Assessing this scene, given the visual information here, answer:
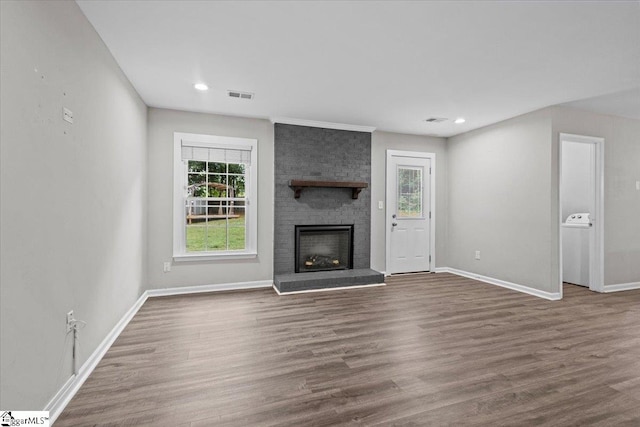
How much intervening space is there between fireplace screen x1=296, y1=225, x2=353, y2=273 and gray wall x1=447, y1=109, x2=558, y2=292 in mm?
2124

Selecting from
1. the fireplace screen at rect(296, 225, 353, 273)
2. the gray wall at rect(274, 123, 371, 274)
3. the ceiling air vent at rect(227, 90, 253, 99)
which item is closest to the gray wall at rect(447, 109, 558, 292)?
the gray wall at rect(274, 123, 371, 274)

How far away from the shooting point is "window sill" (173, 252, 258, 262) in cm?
423

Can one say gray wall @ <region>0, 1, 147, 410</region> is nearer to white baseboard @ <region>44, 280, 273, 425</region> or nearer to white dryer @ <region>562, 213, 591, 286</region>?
white baseboard @ <region>44, 280, 273, 425</region>

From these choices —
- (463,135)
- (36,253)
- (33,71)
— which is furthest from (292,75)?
(463,135)

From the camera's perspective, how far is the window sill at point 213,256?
4.23m

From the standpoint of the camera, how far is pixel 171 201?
421 cm

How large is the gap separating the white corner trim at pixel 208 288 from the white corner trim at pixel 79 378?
1049 millimetres

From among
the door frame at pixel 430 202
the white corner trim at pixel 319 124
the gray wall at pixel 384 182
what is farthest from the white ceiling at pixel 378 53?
the door frame at pixel 430 202

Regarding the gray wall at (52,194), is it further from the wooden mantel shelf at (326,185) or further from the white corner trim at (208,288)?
the wooden mantel shelf at (326,185)

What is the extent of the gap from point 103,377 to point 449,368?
2.47 m

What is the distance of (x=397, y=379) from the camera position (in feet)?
6.89

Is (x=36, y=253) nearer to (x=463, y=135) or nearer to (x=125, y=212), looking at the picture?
(x=125, y=212)

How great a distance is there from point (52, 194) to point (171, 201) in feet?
8.35
